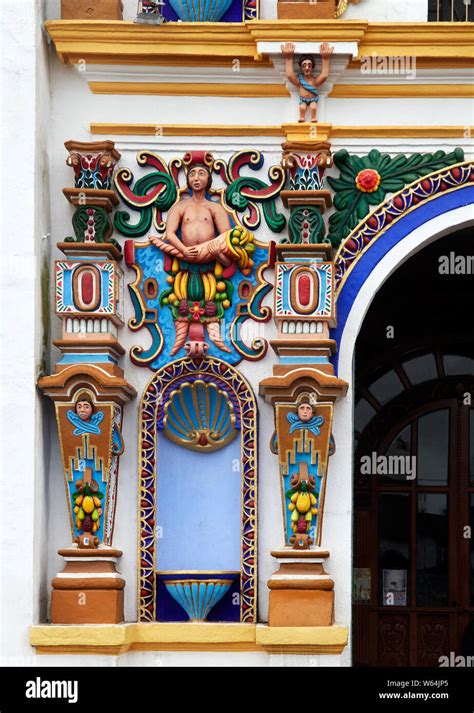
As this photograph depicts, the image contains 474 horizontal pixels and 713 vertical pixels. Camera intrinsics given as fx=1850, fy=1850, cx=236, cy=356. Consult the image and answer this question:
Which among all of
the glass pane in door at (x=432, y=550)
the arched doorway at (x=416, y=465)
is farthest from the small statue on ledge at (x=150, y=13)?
the glass pane in door at (x=432, y=550)

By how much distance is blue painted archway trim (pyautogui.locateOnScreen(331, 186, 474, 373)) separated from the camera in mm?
13164

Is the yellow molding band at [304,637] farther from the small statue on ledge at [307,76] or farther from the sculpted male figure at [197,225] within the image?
the small statue on ledge at [307,76]

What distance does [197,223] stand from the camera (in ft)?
43.2

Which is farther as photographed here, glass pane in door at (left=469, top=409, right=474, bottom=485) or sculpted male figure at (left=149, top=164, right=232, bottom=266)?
glass pane in door at (left=469, top=409, right=474, bottom=485)

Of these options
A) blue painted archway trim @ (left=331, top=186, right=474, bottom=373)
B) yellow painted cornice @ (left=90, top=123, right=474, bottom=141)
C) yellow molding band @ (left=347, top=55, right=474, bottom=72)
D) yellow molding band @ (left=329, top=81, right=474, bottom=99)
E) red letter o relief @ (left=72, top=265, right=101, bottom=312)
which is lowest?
red letter o relief @ (left=72, top=265, right=101, bottom=312)

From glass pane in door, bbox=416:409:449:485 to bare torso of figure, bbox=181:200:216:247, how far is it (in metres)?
3.01

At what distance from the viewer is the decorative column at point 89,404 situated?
12.7 meters

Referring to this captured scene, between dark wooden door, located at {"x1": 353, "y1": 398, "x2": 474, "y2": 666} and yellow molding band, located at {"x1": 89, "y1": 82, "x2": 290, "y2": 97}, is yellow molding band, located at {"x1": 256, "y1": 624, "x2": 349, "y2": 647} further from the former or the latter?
yellow molding band, located at {"x1": 89, "y1": 82, "x2": 290, "y2": 97}

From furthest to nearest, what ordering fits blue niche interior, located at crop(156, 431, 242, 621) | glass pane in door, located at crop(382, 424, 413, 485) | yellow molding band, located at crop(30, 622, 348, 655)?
glass pane in door, located at crop(382, 424, 413, 485)
blue niche interior, located at crop(156, 431, 242, 621)
yellow molding band, located at crop(30, 622, 348, 655)

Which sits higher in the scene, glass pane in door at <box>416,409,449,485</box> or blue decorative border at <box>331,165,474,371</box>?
blue decorative border at <box>331,165,474,371</box>

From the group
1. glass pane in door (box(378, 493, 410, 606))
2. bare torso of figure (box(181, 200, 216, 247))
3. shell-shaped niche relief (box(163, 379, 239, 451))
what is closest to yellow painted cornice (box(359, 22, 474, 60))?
bare torso of figure (box(181, 200, 216, 247))

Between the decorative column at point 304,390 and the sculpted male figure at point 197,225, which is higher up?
the sculpted male figure at point 197,225

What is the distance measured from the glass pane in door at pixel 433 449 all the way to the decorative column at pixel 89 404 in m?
3.15

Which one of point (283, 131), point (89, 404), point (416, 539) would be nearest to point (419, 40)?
point (283, 131)
